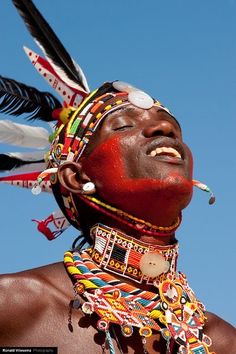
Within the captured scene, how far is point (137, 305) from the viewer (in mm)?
4906

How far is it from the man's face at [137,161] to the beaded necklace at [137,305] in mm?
279

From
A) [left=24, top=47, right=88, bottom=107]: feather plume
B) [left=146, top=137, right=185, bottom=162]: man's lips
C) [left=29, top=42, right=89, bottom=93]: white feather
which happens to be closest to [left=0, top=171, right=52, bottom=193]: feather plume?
[left=24, top=47, right=88, bottom=107]: feather plume

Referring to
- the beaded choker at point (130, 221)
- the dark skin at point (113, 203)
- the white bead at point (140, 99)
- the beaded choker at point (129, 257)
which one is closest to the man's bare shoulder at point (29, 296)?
the dark skin at point (113, 203)

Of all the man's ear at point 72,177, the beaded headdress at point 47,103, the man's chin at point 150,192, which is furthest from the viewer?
the beaded headdress at point 47,103

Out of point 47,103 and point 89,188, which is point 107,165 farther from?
point 47,103

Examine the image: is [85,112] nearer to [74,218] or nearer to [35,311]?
[74,218]

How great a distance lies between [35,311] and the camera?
4789 millimetres

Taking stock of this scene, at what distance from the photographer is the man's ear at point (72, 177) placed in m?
5.19

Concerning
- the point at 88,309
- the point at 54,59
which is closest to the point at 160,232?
the point at 88,309

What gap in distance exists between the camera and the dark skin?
4.72 metres

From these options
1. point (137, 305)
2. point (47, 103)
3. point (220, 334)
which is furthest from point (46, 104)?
point (220, 334)

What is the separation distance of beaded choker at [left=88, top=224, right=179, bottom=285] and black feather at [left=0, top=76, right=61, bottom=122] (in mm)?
1354

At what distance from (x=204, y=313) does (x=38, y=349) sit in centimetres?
129

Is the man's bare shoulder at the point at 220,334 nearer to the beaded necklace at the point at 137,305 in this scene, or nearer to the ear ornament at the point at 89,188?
the beaded necklace at the point at 137,305
